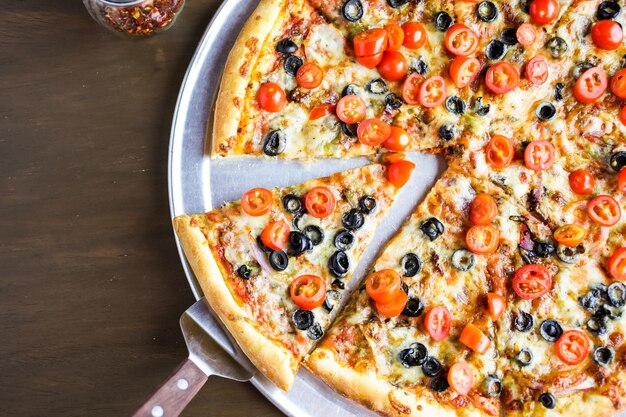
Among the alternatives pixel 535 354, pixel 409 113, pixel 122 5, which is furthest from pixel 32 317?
pixel 535 354

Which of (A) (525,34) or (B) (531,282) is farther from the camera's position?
(A) (525,34)

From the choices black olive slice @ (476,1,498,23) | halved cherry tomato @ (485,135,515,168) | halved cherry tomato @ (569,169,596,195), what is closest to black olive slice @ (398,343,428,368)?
halved cherry tomato @ (485,135,515,168)

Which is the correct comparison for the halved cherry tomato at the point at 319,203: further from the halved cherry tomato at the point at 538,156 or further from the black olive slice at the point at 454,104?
the halved cherry tomato at the point at 538,156

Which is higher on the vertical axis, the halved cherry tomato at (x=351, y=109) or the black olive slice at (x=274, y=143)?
the halved cherry tomato at (x=351, y=109)

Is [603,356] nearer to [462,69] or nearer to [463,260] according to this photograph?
[463,260]

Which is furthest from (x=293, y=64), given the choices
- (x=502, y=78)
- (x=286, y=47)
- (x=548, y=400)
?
(x=548, y=400)

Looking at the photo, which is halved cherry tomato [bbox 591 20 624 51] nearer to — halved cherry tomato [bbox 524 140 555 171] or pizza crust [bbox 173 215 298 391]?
halved cherry tomato [bbox 524 140 555 171]

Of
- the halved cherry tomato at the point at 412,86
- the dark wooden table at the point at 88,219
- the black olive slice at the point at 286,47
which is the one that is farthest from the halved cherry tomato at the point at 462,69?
the dark wooden table at the point at 88,219
